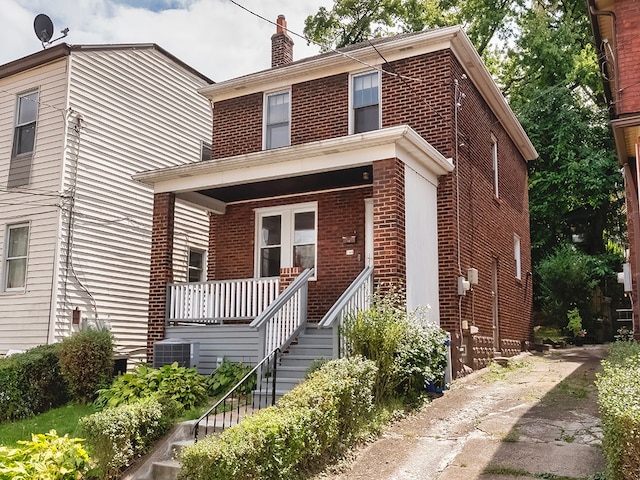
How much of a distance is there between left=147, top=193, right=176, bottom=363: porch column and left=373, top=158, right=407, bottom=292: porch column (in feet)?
14.5

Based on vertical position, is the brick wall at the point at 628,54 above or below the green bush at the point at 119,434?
above

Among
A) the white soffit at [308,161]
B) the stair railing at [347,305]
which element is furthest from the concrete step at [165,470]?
the white soffit at [308,161]

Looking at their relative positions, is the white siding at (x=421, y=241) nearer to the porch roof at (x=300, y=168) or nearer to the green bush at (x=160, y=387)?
the porch roof at (x=300, y=168)

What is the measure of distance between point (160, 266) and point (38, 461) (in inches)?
283

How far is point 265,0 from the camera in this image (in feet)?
38.3

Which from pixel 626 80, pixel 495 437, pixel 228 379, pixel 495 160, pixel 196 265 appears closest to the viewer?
pixel 495 437

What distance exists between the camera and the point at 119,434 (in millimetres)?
7258

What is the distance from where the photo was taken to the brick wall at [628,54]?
11.1m

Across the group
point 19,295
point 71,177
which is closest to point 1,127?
point 71,177

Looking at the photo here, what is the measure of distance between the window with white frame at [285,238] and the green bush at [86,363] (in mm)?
3938

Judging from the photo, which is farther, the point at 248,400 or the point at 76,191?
the point at 76,191

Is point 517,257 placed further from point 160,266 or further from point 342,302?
point 160,266

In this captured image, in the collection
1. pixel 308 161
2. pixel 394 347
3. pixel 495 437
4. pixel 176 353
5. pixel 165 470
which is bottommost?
pixel 165 470

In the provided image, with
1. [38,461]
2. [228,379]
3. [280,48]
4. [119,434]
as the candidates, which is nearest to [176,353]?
[228,379]
